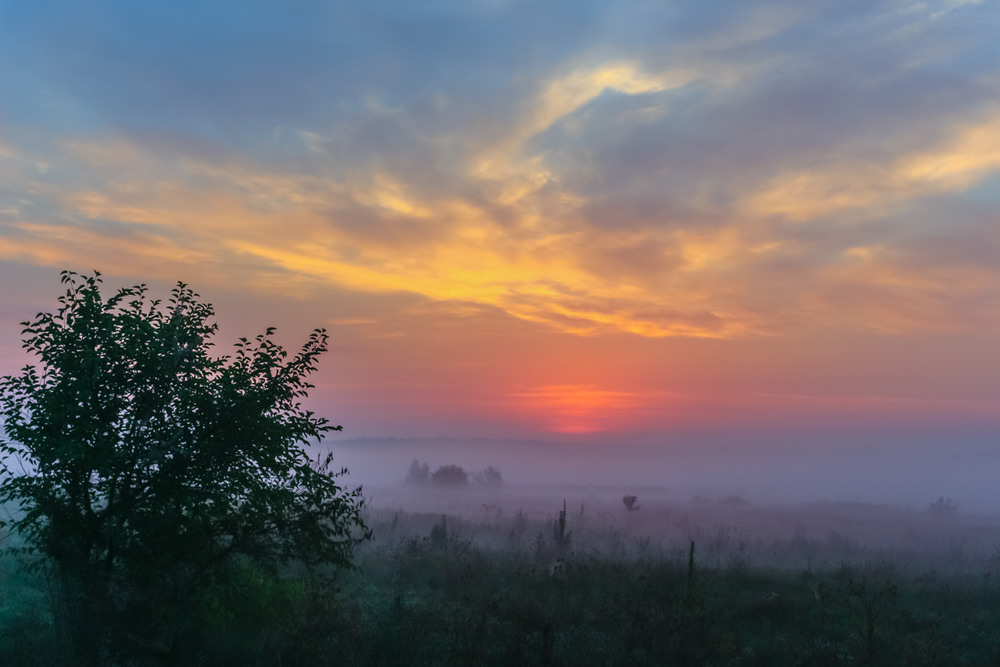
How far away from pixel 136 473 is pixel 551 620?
384 inches

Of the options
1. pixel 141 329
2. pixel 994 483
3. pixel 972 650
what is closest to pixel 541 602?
pixel 972 650

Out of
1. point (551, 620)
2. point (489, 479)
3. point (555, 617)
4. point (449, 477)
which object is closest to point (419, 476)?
point (449, 477)

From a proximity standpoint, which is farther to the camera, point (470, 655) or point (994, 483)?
point (994, 483)

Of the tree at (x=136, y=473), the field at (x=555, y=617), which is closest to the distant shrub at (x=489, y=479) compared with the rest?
the field at (x=555, y=617)

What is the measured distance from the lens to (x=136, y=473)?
11430mm

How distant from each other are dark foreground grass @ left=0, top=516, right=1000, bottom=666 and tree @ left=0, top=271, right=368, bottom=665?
1.86ft

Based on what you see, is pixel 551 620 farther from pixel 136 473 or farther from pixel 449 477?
pixel 449 477

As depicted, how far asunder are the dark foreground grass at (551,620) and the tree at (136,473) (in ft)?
1.86

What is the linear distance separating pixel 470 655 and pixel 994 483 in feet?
690

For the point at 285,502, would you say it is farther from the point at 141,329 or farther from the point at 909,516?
the point at 909,516

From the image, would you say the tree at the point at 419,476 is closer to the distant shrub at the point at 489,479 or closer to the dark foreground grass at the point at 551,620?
the distant shrub at the point at 489,479

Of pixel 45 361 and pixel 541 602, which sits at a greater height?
pixel 45 361

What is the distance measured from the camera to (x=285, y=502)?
1192 centimetres

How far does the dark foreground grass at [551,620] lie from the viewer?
12758 millimetres
